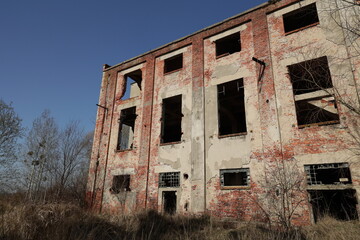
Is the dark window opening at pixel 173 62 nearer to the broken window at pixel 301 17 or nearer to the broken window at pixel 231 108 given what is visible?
the broken window at pixel 231 108

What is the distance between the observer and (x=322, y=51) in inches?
387

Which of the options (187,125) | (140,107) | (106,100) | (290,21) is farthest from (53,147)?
(290,21)

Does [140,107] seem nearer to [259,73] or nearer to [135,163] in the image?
[135,163]

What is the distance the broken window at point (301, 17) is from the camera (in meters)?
11.1

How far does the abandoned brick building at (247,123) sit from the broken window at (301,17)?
55mm

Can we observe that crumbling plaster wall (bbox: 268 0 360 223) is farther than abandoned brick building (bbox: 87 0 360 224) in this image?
No

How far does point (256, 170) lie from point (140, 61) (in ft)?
36.6

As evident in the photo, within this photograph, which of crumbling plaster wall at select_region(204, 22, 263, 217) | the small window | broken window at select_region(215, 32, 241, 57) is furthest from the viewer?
the small window

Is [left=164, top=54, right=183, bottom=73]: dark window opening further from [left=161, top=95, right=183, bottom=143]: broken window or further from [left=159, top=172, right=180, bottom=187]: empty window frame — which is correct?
[left=159, top=172, right=180, bottom=187]: empty window frame

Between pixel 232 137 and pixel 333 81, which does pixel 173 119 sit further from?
pixel 333 81

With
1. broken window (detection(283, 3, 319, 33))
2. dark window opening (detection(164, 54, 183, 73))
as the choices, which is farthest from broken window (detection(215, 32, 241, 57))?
broken window (detection(283, 3, 319, 33))

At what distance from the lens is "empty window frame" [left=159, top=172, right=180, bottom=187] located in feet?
38.9

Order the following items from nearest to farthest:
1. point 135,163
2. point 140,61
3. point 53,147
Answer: point 135,163
point 140,61
point 53,147

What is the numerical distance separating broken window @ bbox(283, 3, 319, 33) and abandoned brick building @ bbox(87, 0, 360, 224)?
0.18 feet
